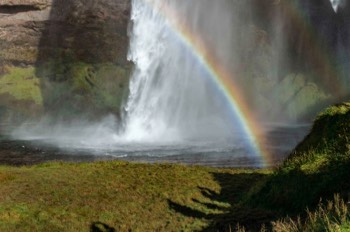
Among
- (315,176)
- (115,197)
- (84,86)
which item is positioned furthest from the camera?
(84,86)

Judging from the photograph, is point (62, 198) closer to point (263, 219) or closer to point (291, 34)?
point (263, 219)

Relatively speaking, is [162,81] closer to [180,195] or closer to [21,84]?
[21,84]

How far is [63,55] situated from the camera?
113 metres

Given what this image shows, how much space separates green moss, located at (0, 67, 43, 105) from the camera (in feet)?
358

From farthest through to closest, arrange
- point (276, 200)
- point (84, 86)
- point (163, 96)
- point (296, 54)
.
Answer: point (84, 86) < point (296, 54) < point (163, 96) < point (276, 200)

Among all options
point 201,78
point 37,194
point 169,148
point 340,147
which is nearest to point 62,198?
point 37,194

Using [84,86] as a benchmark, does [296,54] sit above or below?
above

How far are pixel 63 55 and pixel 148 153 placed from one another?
69.3m

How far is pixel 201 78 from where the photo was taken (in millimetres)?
97875

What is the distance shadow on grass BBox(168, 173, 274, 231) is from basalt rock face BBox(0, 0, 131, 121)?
80.4m

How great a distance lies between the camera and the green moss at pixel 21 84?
109 meters

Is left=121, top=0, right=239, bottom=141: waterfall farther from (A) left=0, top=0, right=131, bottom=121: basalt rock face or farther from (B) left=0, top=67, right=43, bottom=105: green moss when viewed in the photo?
(B) left=0, top=67, right=43, bottom=105: green moss

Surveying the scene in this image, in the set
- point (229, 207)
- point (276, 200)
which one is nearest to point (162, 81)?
point (229, 207)

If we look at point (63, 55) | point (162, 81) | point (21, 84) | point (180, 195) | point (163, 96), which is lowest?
point (180, 195)
